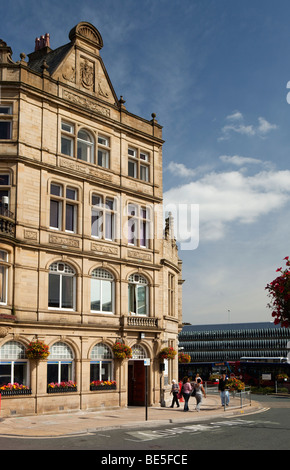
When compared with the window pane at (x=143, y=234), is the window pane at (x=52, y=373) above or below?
below

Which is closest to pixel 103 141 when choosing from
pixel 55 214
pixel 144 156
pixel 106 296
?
pixel 144 156

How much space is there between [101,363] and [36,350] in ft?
17.4

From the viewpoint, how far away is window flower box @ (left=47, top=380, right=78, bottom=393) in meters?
26.4

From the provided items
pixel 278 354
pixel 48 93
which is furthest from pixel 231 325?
pixel 48 93

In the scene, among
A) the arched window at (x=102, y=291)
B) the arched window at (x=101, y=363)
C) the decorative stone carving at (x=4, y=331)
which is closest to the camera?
the decorative stone carving at (x=4, y=331)

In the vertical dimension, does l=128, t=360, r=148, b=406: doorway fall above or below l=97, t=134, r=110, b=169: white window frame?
below

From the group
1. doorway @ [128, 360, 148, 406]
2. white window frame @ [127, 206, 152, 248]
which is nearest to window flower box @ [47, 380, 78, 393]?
doorway @ [128, 360, 148, 406]

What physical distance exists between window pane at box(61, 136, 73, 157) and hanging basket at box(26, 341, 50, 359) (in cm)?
1026

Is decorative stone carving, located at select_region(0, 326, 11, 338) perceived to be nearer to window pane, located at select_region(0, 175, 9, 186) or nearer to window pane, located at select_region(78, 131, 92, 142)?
window pane, located at select_region(0, 175, 9, 186)

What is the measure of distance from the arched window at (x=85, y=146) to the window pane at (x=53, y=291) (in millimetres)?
6944

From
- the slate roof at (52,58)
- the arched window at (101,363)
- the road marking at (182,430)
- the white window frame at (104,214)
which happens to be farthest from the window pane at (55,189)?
the road marking at (182,430)

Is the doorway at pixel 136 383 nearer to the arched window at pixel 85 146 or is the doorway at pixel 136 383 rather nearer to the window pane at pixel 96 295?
the window pane at pixel 96 295

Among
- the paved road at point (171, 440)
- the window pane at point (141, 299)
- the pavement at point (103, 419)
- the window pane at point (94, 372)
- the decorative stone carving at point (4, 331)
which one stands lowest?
the pavement at point (103, 419)

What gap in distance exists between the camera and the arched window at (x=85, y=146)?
30.6 meters
